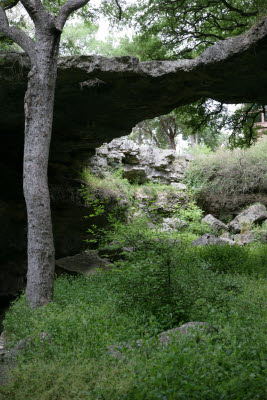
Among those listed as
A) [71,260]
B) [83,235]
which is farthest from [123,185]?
[71,260]

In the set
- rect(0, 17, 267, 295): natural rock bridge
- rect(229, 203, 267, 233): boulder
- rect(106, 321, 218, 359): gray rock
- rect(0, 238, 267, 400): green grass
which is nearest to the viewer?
rect(0, 238, 267, 400): green grass

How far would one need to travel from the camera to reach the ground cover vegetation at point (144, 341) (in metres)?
2.44

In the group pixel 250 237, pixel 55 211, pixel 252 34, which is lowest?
pixel 250 237

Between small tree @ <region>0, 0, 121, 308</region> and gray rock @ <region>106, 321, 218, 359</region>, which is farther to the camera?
small tree @ <region>0, 0, 121, 308</region>

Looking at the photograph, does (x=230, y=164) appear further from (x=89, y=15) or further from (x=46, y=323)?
(x=46, y=323)

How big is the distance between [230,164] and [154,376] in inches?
618

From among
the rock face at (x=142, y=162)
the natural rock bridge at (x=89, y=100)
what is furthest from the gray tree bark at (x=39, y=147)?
the rock face at (x=142, y=162)

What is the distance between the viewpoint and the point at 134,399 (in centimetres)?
235

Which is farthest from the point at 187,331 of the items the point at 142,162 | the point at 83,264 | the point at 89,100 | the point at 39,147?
the point at 142,162

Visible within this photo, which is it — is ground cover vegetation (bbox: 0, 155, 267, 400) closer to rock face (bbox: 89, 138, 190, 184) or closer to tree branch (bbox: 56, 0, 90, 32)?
tree branch (bbox: 56, 0, 90, 32)

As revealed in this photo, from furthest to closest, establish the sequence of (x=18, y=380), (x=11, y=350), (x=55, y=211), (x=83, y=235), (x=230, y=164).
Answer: (x=230, y=164), (x=83, y=235), (x=55, y=211), (x=11, y=350), (x=18, y=380)

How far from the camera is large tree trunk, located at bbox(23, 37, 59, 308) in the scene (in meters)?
5.32

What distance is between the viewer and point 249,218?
46.5ft

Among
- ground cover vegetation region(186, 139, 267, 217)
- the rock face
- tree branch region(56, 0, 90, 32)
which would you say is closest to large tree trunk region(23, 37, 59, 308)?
tree branch region(56, 0, 90, 32)
